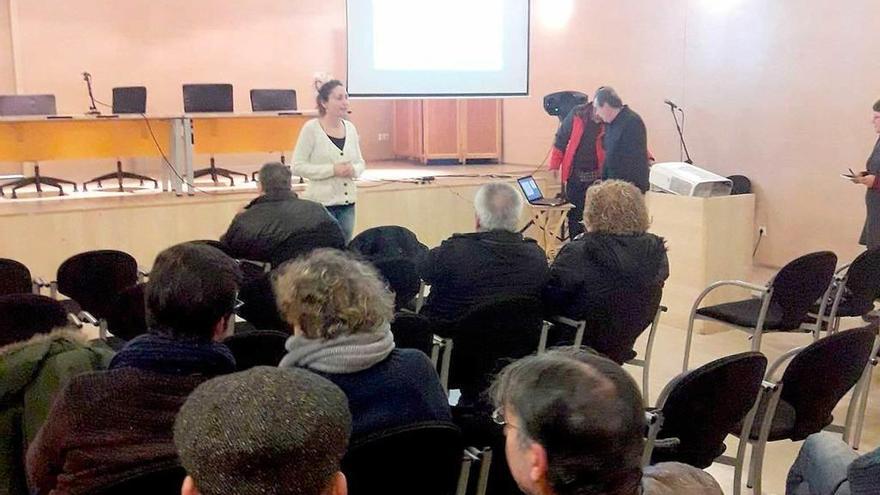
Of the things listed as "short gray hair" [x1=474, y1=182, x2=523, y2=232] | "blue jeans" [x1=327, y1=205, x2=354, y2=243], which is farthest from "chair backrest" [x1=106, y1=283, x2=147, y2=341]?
"blue jeans" [x1=327, y1=205, x2=354, y2=243]

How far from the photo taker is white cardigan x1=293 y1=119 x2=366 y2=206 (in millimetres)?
4973

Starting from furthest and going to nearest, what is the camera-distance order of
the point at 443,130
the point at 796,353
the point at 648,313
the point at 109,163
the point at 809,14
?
the point at 443,130 < the point at 109,163 < the point at 809,14 < the point at 648,313 < the point at 796,353

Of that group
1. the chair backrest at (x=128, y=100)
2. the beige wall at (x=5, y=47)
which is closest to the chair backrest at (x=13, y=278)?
the chair backrest at (x=128, y=100)

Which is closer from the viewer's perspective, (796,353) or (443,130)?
(796,353)

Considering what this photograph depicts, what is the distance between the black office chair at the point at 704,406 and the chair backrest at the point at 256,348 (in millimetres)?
1058

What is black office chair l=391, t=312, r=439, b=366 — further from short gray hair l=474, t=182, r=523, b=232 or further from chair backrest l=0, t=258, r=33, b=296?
chair backrest l=0, t=258, r=33, b=296

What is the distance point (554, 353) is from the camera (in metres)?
1.31

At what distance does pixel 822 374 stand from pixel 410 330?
4.18ft

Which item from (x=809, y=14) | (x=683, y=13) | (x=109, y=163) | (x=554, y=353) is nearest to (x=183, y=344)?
(x=554, y=353)

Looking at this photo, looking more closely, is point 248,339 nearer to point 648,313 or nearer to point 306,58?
point 648,313

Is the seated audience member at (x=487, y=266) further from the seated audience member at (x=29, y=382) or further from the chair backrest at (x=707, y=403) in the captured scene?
the seated audience member at (x=29, y=382)

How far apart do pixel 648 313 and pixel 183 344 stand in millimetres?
2149

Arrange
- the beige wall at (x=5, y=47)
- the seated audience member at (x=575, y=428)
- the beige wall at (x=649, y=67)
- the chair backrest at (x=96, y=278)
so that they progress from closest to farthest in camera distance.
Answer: the seated audience member at (x=575, y=428)
the chair backrest at (x=96, y=278)
the beige wall at (x=649, y=67)
the beige wall at (x=5, y=47)

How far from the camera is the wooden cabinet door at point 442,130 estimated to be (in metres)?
10.1
